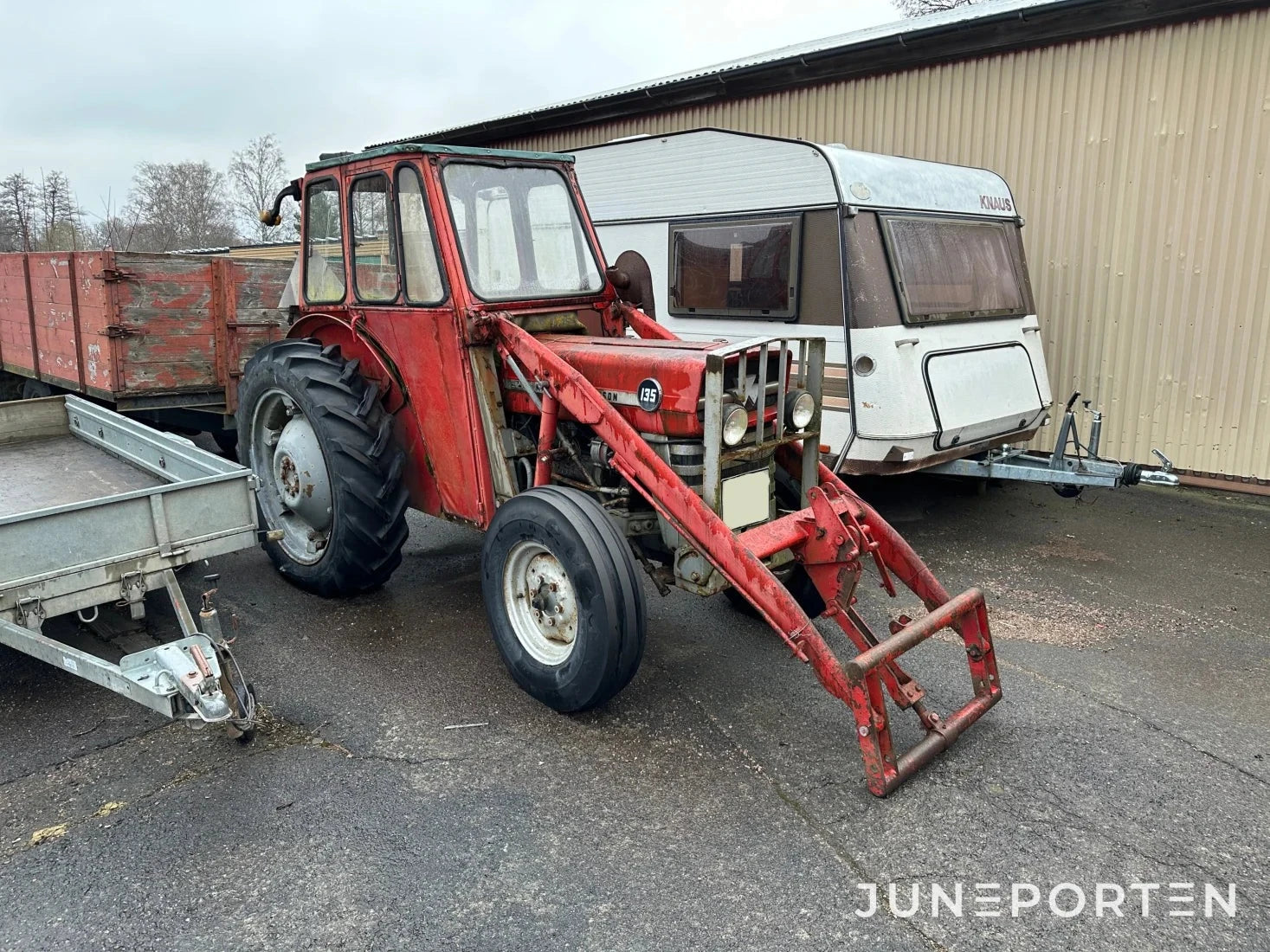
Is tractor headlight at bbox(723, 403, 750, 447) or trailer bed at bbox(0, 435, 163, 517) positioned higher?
tractor headlight at bbox(723, 403, 750, 447)

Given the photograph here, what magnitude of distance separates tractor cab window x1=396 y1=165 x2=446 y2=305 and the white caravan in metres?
1.21

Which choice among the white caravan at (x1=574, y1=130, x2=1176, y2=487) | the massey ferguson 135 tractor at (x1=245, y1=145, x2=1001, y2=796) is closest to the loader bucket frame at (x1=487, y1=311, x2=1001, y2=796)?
the massey ferguson 135 tractor at (x1=245, y1=145, x2=1001, y2=796)

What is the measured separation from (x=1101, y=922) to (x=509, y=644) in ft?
7.78

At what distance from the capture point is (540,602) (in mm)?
3869

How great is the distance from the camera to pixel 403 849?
298 centimetres

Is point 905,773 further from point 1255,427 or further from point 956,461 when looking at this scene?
point 1255,427

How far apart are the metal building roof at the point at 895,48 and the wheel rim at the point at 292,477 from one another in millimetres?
6422

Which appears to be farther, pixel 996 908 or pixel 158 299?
pixel 158 299

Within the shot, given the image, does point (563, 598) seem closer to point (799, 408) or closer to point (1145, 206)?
point (799, 408)

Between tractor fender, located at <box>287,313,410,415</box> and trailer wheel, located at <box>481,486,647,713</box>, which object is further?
tractor fender, located at <box>287,313,410,415</box>

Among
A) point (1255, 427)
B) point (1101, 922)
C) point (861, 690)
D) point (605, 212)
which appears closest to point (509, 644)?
point (861, 690)

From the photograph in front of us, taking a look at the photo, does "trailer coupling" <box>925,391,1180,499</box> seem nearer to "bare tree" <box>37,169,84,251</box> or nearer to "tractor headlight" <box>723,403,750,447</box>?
"tractor headlight" <box>723,403,750,447</box>

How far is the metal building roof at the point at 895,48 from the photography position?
23.8ft

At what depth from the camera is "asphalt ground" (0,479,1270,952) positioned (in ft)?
8.75
